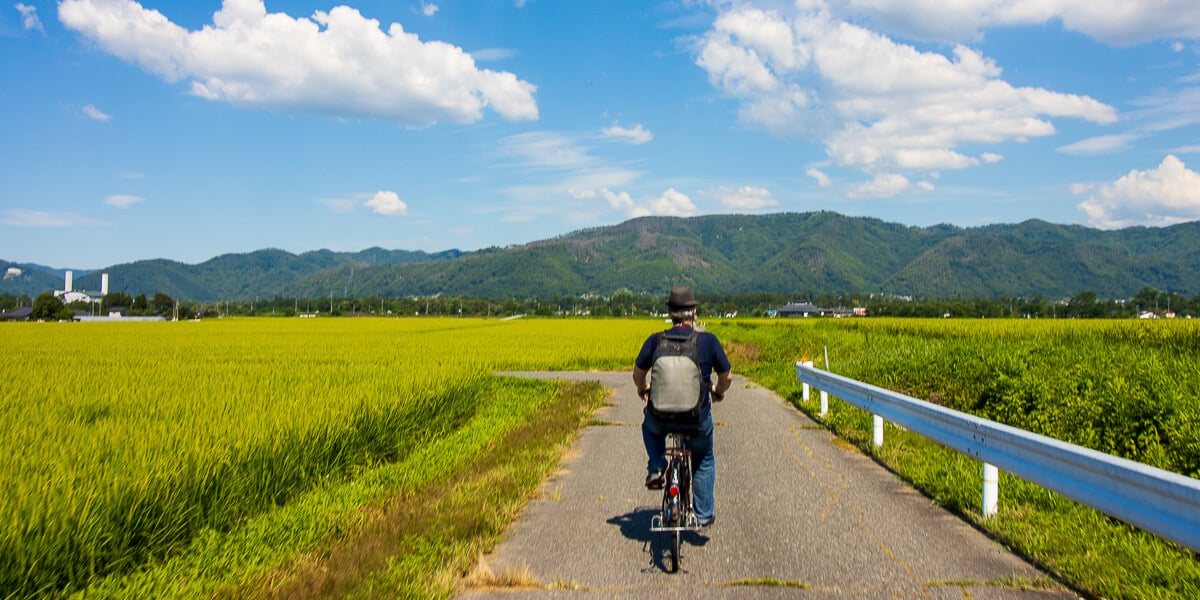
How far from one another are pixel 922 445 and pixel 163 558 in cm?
833

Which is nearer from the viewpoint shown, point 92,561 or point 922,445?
point 92,561

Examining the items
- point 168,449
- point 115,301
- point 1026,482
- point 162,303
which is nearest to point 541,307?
point 162,303

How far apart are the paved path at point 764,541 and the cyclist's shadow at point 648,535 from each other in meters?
0.01

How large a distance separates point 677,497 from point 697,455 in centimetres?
48

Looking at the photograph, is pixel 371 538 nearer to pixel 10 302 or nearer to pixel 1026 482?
pixel 1026 482

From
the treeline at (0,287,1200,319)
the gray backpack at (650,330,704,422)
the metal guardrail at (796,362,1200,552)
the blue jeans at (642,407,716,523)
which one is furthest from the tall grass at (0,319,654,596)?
the treeline at (0,287,1200,319)

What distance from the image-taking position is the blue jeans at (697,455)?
567 cm

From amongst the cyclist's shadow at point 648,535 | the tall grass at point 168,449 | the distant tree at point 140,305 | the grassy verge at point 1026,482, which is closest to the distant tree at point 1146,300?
the grassy verge at point 1026,482

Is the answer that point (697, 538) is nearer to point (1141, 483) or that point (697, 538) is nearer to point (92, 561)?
point (1141, 483)

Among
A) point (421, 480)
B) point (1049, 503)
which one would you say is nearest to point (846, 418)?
point (1049, 503)

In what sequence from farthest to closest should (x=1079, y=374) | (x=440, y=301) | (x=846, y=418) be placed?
(x=440, y=301) → (x=846, y=418) → (x=1079, y=374)

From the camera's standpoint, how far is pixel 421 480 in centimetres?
809

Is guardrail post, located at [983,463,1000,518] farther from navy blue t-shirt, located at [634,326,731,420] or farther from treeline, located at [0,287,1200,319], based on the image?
treeline, located at [0,287,1200,319]

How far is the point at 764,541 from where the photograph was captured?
5766 mm
